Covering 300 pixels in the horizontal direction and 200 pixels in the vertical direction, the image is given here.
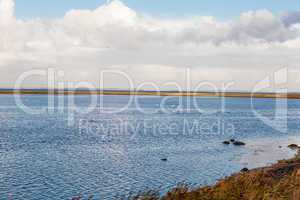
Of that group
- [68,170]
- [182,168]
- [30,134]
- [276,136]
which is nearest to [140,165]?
[182,168]

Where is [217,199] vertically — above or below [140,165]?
above

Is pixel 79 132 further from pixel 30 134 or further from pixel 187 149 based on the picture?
pixel 187 149

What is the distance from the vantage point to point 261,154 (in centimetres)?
4091

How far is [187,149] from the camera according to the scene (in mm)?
42406

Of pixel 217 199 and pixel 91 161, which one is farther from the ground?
pixel 217 199

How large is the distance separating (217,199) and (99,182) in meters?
15.3

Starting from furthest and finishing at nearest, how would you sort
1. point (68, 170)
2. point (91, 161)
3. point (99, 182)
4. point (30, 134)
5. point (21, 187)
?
point (30, 134) < point (91, 161) < point (68, 170) < point (99, 182) < point (21, 187)

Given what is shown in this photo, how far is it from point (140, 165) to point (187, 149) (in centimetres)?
1099

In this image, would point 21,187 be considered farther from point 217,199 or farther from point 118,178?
point 217,199

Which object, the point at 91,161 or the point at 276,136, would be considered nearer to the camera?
the point at 91,161

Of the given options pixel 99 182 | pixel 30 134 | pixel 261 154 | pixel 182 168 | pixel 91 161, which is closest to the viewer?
pixel 99 182

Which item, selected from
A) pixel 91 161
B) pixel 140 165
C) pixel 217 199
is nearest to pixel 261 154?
pixel 140 165

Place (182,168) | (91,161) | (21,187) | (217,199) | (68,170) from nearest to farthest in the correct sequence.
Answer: (217,199)
(21,187)
(68,170)
(182,168)
(91,161)

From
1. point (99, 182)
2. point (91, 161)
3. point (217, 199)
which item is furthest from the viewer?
point (91, 161)
